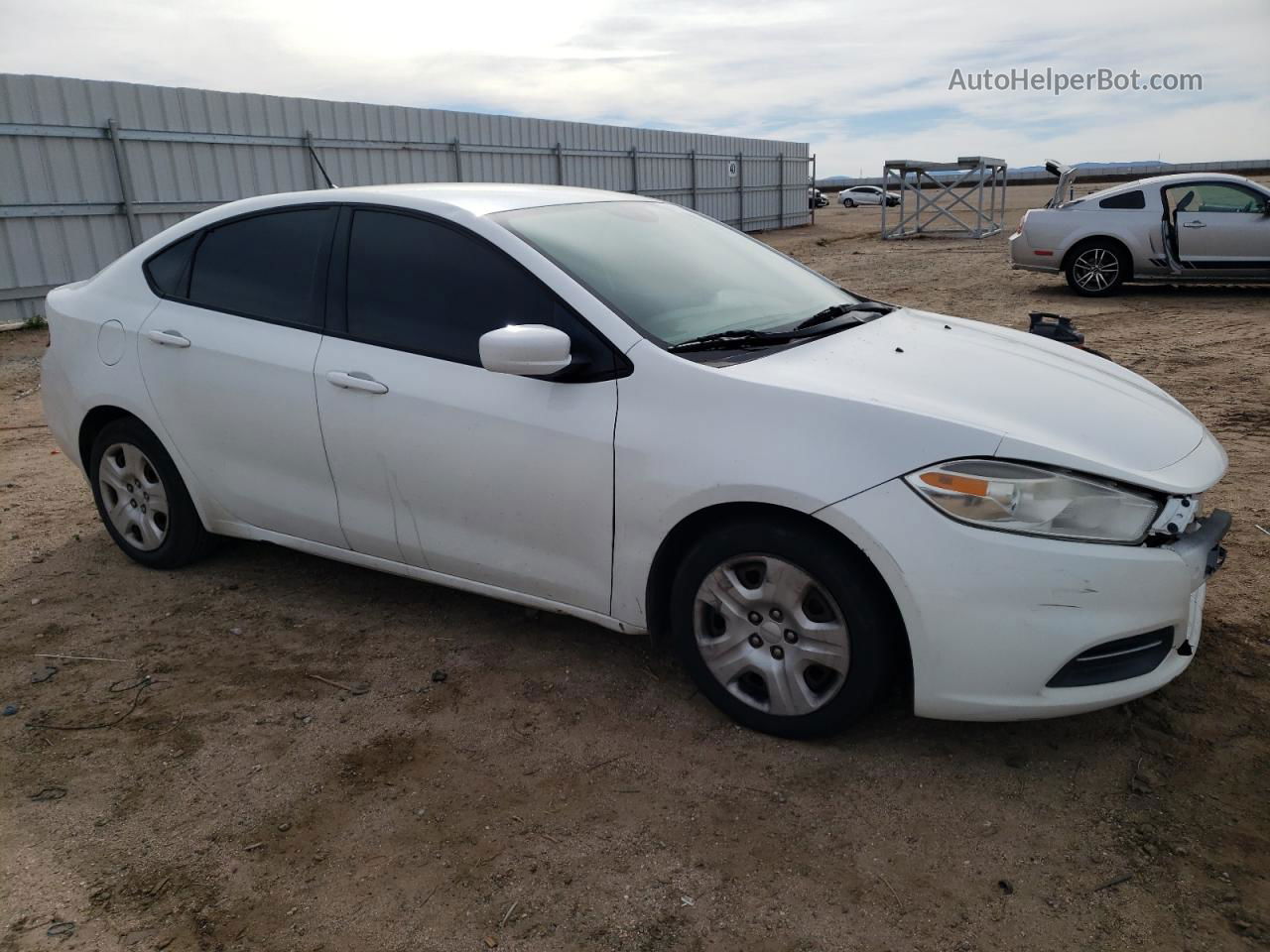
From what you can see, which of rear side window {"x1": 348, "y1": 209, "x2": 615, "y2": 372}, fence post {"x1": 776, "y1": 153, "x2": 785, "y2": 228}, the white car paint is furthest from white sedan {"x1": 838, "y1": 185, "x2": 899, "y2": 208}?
rear side window {"x1": 348, "y1": 209, "x2": 615, "y2": 372}

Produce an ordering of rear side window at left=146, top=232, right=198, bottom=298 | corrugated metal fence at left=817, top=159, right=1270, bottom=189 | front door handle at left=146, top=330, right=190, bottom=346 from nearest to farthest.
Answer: front door handle at left=146, top=330, right=190, bottom=346, rear side window at left=146, top=232, right=198, bottom=298, corrugated metal fence at left=817, top=159, right=1270, bottom=189

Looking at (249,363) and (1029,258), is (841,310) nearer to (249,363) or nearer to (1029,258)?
(249,363)

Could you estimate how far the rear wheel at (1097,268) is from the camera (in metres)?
12.9

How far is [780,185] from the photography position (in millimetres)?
31484

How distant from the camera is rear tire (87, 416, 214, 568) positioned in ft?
14.1

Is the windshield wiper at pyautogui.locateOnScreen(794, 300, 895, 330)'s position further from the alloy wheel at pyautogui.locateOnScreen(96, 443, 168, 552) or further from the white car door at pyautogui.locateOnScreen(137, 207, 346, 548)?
the alloy wheel at pyautogui.locateOnScreen(96, 443, 168, 552)

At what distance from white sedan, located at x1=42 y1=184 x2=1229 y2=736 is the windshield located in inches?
0.6

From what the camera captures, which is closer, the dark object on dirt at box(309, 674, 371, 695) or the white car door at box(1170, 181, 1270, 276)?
the dark object on dirt at box(309, 674, 371, 695)

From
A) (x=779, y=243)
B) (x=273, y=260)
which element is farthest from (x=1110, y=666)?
(x=779, y=243)

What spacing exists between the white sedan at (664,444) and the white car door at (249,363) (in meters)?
0.01

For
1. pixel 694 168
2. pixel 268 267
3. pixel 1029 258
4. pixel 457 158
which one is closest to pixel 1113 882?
pixel 268 267

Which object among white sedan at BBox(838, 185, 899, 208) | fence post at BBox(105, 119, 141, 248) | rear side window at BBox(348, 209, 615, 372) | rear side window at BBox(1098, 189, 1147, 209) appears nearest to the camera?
rear side window at BBox(348, 209, 615, 372)

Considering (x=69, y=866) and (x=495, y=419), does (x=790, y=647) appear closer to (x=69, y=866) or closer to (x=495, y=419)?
(x=495, y=419)

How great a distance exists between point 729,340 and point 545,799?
152 cm
